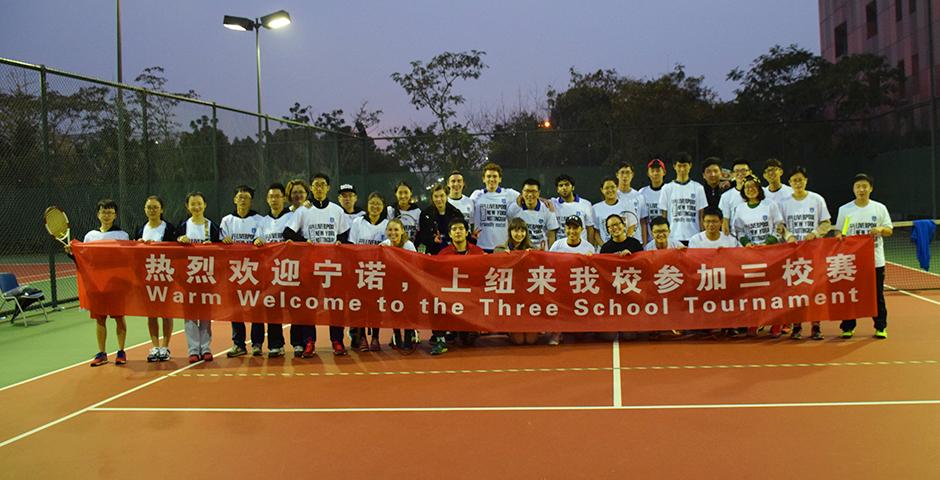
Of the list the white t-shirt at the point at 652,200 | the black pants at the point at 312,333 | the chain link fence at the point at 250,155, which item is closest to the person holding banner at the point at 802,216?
the white t-shirt at the point at 652,200

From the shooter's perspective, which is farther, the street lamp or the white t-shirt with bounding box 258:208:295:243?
the street lamp

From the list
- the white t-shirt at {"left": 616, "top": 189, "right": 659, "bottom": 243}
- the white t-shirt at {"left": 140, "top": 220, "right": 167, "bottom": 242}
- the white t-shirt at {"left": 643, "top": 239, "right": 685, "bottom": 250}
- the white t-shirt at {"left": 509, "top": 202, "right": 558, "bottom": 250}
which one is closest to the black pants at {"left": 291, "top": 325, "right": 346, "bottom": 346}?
the white t-shirt at {"left": 140, "top": 220, "right": 167, "bottom": 242}

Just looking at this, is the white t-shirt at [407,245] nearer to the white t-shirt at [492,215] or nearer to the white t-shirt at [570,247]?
the white t-shirt at [492,215]

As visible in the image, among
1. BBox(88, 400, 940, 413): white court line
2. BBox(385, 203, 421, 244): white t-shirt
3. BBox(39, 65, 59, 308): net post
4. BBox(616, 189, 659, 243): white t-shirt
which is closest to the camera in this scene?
BBox(88, 400, 940, 413): white court line

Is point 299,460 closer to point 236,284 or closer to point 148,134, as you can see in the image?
point 236,284

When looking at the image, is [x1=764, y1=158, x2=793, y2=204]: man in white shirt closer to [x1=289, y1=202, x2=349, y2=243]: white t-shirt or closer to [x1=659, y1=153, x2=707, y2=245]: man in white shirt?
[x1=659, y1=153, x2=707, y2=245]: man in white shirt

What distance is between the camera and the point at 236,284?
8180 millimetres

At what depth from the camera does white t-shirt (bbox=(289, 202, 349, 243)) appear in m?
8.42

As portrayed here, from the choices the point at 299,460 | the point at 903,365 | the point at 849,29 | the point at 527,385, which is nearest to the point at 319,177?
the point at 527,385

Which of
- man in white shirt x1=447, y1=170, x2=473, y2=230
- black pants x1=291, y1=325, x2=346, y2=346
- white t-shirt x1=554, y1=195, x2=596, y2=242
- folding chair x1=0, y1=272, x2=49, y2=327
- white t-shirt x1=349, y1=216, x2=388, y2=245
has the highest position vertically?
man in white shirt x1=447, y1=170, x2=473, y2=230

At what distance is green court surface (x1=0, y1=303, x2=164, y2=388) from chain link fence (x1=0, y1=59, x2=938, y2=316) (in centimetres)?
118

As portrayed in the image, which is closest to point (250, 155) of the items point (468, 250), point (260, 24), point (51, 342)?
point (260, 24)

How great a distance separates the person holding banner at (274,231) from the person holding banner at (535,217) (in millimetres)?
2570

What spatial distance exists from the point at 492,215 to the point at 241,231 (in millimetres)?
2837
